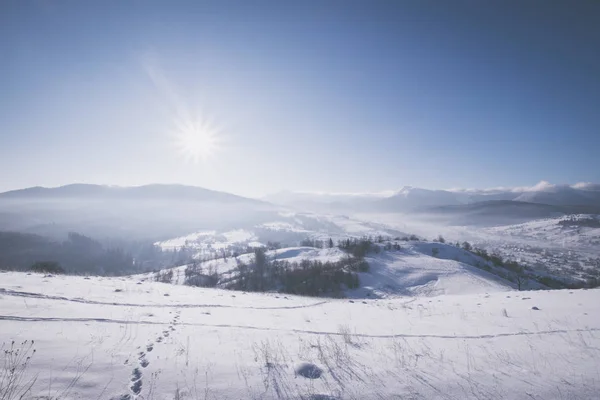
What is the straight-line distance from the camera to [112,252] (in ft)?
595

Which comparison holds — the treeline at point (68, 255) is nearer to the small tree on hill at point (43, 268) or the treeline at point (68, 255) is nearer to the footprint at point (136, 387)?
the small tree on hill at point (43, 268)

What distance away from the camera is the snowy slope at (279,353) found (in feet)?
18.1

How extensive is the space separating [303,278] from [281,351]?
7758 centimetres

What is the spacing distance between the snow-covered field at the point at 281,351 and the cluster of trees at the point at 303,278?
54.8 metres

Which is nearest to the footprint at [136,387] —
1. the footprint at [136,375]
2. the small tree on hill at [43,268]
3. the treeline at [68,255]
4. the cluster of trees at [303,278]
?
the footprint at [136,375]

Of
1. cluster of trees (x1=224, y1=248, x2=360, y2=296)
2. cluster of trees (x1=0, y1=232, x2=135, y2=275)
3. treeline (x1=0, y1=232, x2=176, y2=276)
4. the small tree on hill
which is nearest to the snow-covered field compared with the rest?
the small tree on hill

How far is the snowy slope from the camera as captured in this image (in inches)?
217

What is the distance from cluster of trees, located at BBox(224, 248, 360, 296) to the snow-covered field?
54.8 metres

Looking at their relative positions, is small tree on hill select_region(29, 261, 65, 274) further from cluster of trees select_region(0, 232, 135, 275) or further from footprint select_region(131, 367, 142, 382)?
cluster of trees select_region(0, 232, 135, 275)

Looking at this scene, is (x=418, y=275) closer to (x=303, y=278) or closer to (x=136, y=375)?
(x=303, y=278)

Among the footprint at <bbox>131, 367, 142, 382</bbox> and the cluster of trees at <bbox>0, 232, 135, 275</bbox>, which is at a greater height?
the footprint at <bbox>131, 367, 142, 382</bbox>

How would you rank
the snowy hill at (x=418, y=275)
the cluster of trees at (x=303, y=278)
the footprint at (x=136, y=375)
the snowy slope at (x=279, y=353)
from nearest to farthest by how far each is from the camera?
the snowy slope at (x=279, y=353) < the footprint at (x=136, y=375) < the snowy hill at (x=418, y=275) < the cluster of trees at (x=303, y=278)

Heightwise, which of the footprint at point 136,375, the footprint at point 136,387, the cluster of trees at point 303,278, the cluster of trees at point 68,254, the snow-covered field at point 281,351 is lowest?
the cluster of trees at point 68,254

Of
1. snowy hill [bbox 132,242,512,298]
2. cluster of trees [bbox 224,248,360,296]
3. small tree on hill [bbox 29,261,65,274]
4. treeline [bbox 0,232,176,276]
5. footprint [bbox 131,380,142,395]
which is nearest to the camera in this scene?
footprint [bbox 131,380,142,395]
